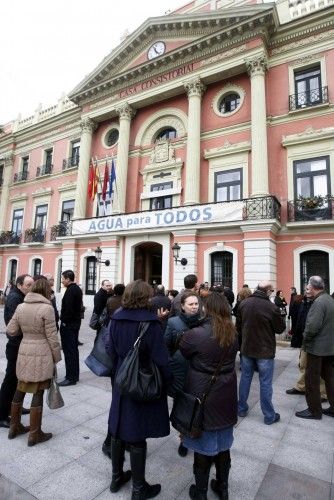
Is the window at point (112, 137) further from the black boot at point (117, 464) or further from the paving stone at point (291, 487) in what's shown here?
the paving stone at point (291, 487)

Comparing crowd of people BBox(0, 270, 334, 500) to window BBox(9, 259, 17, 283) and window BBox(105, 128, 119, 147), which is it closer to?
window BBox(105, 128, 119, 147)

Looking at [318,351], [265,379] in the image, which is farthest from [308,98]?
[265,379]

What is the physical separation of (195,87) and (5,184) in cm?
1710

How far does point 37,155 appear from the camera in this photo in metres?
23.4

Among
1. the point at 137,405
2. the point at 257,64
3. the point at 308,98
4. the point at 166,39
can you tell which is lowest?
the point at 137,405

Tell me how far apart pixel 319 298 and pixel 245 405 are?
188cm

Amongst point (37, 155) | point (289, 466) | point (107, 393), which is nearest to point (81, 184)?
point (37, 155)

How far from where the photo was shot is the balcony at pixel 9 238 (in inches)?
879

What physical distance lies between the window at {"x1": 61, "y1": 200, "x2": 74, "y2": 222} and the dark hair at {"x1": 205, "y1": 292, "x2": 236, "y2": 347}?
19143mm

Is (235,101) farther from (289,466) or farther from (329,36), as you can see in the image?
(289,466)

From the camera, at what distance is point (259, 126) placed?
44.6 ft

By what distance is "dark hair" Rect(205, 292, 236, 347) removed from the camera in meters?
2.48

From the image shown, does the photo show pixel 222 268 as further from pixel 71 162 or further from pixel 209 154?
pixel 71 162

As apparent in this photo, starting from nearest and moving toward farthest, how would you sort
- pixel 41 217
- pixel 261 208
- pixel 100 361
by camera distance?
pixel 100 361 < pixel 261 208 < pixel 41 217
